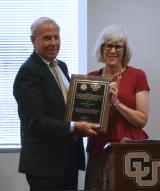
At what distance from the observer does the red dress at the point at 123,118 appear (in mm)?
2158

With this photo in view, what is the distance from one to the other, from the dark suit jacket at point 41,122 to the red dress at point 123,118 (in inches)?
8.2

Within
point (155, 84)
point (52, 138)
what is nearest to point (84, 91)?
point (52, 138)

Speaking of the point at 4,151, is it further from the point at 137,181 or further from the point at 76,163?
the point at 137,181

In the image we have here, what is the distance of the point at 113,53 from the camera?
7.19 ft

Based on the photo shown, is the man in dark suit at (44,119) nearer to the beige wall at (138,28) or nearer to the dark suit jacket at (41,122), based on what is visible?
the dark suit jacket at (41,122)

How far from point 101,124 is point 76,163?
284mm

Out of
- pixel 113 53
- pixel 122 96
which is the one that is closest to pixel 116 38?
pixel 113 53

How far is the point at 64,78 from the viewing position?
2160 mm

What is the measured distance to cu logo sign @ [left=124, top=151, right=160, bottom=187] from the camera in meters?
1.79

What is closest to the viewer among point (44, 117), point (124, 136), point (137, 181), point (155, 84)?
point (137, 181)

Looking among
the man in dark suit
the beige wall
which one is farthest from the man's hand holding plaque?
the beige wall

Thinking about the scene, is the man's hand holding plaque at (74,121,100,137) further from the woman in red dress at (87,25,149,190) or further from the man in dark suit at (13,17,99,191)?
the woman in red dress at (87,25,149,190)

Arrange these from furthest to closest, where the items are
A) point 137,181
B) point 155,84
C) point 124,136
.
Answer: point 155,84
point 124,136
point 137,181

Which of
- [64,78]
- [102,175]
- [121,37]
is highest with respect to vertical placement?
[121,37]
